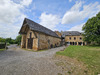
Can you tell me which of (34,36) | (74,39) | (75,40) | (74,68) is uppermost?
(34,36)

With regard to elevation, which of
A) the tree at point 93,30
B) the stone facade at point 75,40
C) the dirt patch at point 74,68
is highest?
the tree at point 93,30

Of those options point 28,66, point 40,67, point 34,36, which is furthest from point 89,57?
point 34,36

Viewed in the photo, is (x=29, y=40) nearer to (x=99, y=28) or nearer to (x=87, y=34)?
(x=87, y=34)

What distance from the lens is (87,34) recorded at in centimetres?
1788

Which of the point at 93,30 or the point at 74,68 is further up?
the point at 93,30

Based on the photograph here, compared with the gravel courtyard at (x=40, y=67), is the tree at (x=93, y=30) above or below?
above

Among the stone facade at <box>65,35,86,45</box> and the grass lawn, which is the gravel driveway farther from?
the stone facade at <box>65,35,86,45</box>

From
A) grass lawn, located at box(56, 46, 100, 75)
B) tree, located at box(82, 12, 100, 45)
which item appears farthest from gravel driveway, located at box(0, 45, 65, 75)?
tree, located at box(82, 12, 100, 45)

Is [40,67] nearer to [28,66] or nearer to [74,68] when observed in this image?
[28,66]

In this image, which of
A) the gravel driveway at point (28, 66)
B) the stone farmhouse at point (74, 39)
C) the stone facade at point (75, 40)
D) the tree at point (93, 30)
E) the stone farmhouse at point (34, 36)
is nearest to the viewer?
the gravel driveway at point (28, 66)

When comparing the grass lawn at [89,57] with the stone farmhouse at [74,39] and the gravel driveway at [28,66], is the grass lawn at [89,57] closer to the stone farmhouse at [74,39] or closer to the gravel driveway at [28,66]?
the gravel driveway at [28,66]

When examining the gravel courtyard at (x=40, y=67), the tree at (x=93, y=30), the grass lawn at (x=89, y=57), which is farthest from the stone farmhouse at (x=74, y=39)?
the gravel courtyard at (x=40, y=67)

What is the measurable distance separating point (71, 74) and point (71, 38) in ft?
93.3

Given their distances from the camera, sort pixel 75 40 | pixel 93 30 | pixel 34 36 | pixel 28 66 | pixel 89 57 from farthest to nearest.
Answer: pixel 75 40, pixel 93 30, pixel 34 36, pixel 89 57, pixel 28 66
